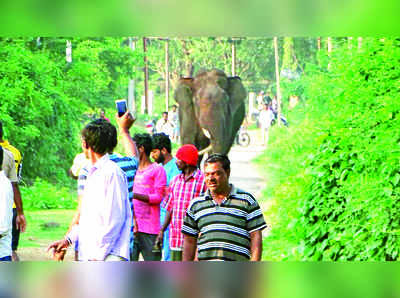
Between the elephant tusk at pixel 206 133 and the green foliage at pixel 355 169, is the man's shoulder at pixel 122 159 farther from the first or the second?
the elephant tusk at pixel 206 133

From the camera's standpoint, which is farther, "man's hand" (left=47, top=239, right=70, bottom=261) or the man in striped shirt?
the man in striped shirt

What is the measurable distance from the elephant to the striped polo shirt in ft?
39.4

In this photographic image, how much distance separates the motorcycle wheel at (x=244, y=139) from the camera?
58.0ft

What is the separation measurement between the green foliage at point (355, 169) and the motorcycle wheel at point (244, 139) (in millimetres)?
7764

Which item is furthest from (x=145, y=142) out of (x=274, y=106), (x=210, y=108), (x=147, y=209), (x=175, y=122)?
(x=210, y=108)

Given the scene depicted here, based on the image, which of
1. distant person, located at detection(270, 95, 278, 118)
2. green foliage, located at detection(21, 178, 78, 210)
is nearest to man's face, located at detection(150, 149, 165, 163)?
distant person, located at detection(270, 95, 278, 118)

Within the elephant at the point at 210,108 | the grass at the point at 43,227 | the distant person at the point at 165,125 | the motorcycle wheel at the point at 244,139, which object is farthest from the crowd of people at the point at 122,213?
the elephant at the point at 210,108

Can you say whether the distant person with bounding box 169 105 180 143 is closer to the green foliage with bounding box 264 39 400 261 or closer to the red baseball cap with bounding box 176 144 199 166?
the green foliage with bounding box 264 39 400 261

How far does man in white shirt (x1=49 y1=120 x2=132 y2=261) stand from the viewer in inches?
216

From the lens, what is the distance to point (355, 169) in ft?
27.8

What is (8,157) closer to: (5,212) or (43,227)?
(5,212)

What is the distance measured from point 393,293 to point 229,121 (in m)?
12.8
